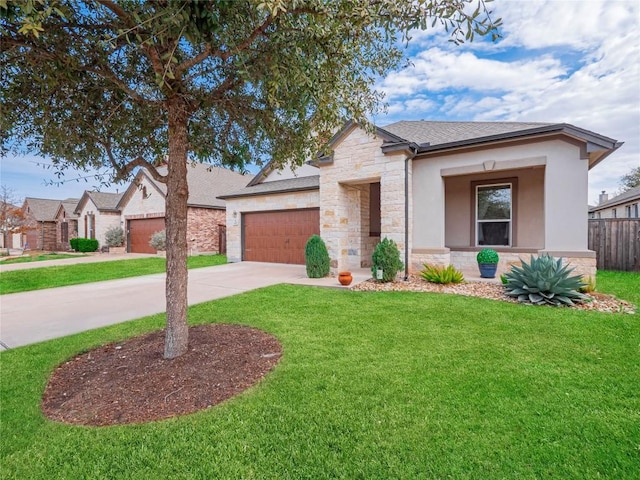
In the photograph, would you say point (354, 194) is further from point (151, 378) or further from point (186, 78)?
point (151, 378)

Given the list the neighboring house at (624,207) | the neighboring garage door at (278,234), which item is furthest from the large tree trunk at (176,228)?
the neighboring house at (624,207)

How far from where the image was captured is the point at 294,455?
7.16 ft

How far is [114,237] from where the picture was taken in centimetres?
2127

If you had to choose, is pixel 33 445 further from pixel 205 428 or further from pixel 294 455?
pixel 294 455

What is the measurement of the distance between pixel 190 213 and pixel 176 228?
15.9 m

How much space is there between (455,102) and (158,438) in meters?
12.9

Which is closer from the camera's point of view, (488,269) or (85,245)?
(488,269)

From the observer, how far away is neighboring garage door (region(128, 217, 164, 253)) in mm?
19797

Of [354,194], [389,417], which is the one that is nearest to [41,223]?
[354,194]

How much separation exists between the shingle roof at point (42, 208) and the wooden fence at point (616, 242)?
3844 cm

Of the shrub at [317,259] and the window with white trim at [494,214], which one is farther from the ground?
the window with white trim at [494,214]

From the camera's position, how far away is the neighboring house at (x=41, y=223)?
27969 mm

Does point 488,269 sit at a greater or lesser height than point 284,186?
lesser

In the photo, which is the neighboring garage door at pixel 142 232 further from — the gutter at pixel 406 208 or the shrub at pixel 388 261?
the gutter at pixel 406 208
